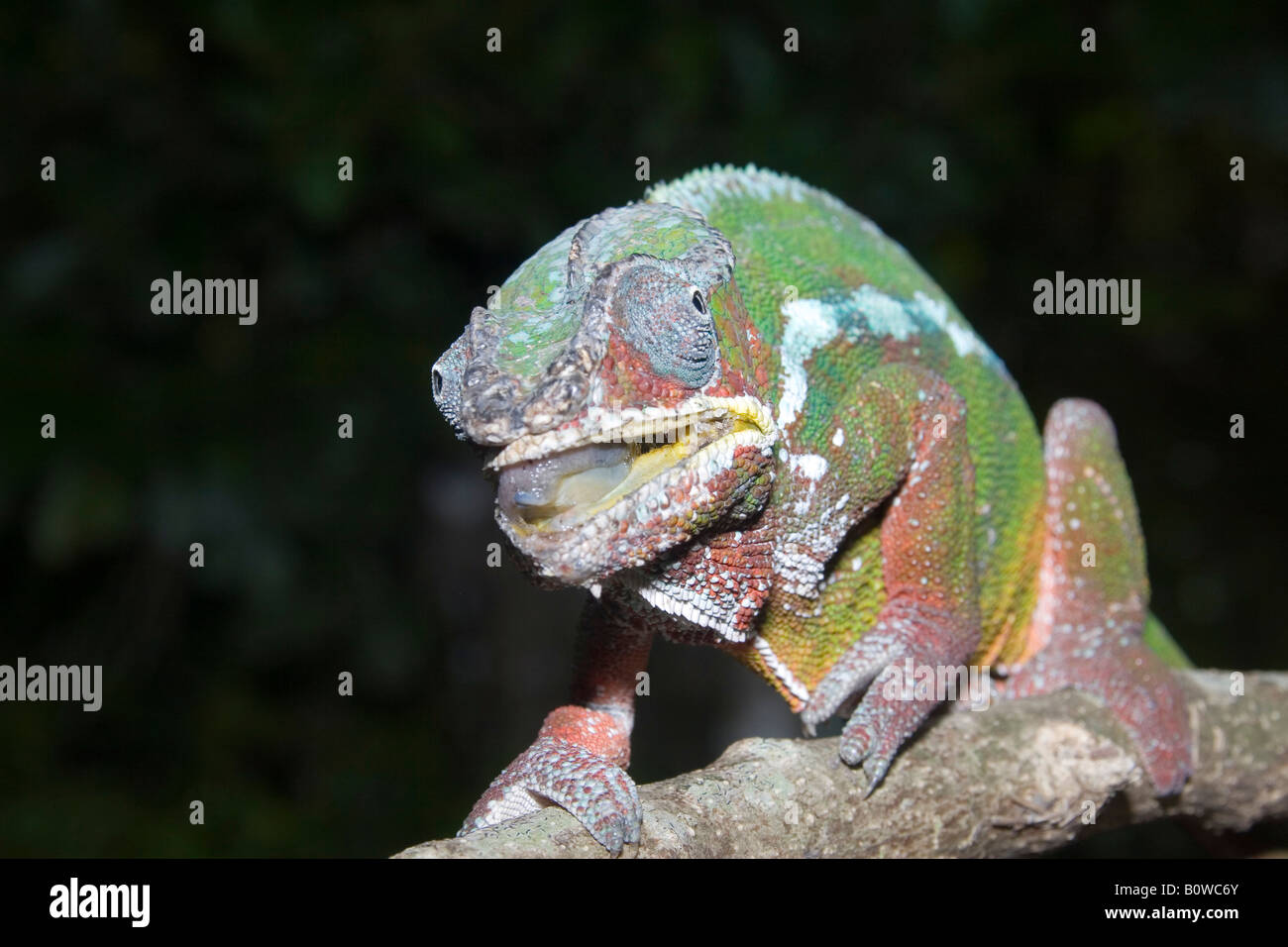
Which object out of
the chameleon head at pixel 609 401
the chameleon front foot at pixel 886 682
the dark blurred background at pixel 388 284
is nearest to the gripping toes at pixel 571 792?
the chameleon head at pixel 609 401

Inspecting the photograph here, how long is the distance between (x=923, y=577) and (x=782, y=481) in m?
0.47

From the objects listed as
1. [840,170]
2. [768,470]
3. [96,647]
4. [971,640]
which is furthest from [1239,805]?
[96,647]

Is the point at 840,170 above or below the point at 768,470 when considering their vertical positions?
above

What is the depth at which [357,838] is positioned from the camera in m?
5.12

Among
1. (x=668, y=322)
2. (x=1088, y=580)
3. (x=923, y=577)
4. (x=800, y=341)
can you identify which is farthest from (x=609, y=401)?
(x=1088, y=580)

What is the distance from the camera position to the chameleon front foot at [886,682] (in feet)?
7.19

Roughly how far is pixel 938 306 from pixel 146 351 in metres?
3.21

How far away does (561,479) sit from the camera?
5.72 feet

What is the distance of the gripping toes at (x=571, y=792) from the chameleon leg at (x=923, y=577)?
509mm

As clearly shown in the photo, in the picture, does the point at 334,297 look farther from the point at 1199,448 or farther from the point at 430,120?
the point at 1199,448

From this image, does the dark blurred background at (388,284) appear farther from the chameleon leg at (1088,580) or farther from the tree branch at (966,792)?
the chameleon leg at (1088,580)

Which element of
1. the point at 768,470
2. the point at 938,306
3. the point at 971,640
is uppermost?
the point at 938,306

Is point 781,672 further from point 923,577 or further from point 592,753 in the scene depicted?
point 592,753

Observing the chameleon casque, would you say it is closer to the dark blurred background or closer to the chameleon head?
the chameleon head
